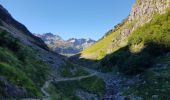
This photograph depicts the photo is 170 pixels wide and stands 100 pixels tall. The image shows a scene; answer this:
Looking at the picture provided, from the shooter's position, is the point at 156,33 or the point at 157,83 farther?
the point at 156,33

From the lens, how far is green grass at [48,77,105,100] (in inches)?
2760

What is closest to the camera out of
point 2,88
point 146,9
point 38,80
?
point 2,88

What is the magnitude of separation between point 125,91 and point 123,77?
24.0 m

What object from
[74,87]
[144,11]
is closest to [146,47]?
[74,87]

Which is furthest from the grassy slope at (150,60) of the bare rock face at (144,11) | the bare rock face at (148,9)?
the bare rock face at (144,11)

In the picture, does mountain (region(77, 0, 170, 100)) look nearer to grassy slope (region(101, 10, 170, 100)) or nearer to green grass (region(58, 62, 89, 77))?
grassy slope (region(101, 10, 170, 100))

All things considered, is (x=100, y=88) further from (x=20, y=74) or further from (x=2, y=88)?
(x=2, y=88)

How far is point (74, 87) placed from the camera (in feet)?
276

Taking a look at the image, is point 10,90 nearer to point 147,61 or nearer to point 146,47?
point 147,61

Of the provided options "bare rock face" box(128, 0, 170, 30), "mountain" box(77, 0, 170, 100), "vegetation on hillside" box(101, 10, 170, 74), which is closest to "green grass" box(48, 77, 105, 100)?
"mountain" box(77, 0, 170, 100)

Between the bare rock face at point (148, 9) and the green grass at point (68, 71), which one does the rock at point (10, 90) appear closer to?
the green grass at point (68, 71)

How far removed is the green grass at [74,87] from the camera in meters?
70.1

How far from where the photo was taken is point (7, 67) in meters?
56.4

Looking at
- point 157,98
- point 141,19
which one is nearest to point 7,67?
point 157,98
